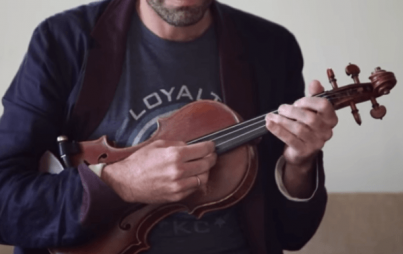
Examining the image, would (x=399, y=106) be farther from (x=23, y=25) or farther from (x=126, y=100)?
(x=23, y=25)

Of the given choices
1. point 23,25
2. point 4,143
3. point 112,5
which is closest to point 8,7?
point 23,25

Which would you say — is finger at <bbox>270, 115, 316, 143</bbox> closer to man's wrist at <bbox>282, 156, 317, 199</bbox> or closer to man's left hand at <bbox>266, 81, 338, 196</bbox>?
man's left hand at <bbox>266, 81, 338, 196</bbox>

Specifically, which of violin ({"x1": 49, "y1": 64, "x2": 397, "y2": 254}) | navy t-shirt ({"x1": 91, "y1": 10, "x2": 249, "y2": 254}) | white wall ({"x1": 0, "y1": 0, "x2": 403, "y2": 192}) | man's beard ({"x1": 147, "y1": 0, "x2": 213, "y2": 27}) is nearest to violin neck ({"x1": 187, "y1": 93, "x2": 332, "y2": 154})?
violin ({"x1": 49, "y1": 64, "x2": 397, "y2": 254})

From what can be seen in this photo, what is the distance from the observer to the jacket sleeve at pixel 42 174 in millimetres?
807

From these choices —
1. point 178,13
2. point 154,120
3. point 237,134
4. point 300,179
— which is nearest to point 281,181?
point 300,179

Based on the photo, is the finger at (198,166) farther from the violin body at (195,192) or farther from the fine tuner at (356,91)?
the fine tuner at (356,91)

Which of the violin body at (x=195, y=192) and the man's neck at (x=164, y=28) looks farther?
the man's neck at (x=164, y=28)

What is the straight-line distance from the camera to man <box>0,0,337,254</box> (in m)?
0.81

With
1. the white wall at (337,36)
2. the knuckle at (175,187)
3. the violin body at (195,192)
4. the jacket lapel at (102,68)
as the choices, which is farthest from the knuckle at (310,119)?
the white wall at (337,36)

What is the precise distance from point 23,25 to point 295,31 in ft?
2.32

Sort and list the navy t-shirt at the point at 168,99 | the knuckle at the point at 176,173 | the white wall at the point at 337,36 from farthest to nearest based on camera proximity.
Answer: the white wall at the point at 337,36
the navy t-shirt at the point at 168,99
the knuckle at the point at 176,173

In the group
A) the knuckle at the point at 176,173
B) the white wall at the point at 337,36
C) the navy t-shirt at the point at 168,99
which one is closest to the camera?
the knuckle at the point at 176,173

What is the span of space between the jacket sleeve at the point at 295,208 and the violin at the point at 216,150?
151 millimetres

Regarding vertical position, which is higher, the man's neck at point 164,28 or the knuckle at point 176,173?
the man's neck at point 164,28
